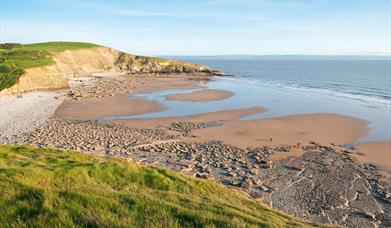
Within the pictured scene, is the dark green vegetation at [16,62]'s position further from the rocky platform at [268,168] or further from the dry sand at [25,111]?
the rocky platform at [268,168]

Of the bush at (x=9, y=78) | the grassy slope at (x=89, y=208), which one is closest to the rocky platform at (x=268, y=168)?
the grassy slope at (x=89, y=208)

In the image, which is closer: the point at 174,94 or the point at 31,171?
the point at 31,171

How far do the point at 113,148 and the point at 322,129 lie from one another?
22.9 metres

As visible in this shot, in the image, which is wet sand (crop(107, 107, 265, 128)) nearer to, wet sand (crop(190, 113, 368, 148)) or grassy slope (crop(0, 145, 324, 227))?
wet sand (crop(190, 113, 368, 148))

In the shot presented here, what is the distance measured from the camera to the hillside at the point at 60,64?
57219 mm

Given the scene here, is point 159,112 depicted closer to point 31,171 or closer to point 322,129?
point 322,129

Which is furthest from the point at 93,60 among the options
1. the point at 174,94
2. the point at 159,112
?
the point at 159,112

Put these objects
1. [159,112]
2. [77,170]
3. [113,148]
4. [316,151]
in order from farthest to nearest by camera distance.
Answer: [159,112]
[316,151]
[113,148]
[77,170]

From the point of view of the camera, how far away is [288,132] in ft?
116

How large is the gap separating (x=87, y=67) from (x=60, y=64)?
15511 millimetres

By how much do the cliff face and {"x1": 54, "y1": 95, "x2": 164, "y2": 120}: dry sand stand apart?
38.9 ft

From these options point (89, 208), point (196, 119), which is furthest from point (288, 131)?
point (89, 208)

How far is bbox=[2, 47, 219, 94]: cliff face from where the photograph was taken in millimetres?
58987

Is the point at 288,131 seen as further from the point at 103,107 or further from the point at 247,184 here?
the point at 103,107
